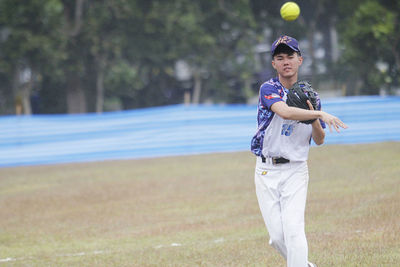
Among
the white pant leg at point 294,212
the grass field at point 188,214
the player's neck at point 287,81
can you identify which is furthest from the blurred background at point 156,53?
the white pant leg at point 294,212

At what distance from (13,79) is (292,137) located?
29.2 metres

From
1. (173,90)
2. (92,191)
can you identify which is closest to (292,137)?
(92,191)

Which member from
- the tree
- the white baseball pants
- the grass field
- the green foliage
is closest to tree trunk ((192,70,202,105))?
the tree

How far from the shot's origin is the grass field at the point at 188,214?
Result: 7.45 metres

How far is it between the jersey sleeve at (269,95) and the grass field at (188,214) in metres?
2.17

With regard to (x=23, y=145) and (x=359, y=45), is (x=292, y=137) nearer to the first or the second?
(x=23, y=145)

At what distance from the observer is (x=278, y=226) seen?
5.32m

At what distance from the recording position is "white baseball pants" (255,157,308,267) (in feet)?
16.9

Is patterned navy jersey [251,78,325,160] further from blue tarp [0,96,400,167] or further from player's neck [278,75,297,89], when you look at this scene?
blue tarp [0,96,400,167]

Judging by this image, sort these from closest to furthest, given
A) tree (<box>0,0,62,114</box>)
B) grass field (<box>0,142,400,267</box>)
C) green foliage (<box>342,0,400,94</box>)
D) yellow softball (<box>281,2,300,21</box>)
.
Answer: grass field (<box>0,142,400,267</box>) < yellow softball (<box>281,2,300,21</box>) < green foliage (<box>342,0,400,94</box>) < tree (<box>0,0,62,114</box>)

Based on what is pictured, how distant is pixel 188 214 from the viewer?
34.6 ft

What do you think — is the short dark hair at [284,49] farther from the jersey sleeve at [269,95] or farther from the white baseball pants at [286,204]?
the white baseball pants at [286,204]

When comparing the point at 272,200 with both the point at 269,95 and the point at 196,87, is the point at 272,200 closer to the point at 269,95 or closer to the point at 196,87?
the point at 269,95

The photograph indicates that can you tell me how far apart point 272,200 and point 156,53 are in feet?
97.7
